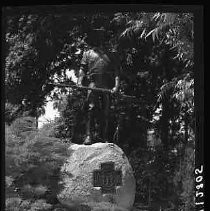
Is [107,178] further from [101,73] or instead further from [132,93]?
[101,73]

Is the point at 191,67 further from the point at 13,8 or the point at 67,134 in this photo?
the point at 13,8

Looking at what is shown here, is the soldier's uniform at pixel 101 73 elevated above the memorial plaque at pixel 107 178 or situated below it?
above

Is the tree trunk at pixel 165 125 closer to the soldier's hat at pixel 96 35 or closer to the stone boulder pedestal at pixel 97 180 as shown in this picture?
the stone boulder pedestal at pixel 97 180

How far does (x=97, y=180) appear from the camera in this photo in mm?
7574

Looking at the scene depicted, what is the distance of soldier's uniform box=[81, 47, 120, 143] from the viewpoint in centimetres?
785

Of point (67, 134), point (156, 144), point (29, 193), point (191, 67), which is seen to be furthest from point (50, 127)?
point (191, 67)

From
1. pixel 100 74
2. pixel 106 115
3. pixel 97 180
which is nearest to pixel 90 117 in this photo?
pixel 106 115

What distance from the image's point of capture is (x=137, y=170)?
313 inches

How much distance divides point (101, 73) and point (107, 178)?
1.30m

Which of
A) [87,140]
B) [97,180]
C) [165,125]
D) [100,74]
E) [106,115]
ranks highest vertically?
[100,74]

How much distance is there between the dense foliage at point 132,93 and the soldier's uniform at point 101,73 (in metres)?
0.09

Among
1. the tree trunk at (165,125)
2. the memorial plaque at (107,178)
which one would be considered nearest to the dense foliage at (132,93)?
the tree trunk at (165,125)

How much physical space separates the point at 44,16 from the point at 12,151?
1.59 meters

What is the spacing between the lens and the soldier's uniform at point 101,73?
7.85 m
